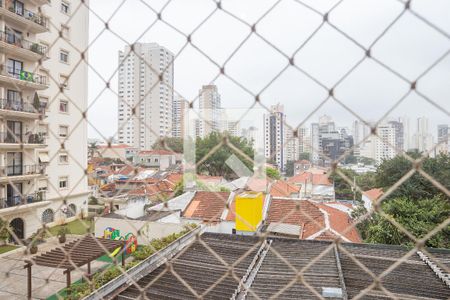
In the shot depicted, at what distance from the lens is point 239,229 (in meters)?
4.71

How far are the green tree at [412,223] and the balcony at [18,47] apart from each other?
224 inches

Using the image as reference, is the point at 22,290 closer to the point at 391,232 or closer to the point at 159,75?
the point at 159,75

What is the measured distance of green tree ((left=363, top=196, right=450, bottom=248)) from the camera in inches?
160

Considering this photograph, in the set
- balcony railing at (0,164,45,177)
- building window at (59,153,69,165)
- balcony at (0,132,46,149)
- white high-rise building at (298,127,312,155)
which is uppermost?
balcony at (0,132,46,149)

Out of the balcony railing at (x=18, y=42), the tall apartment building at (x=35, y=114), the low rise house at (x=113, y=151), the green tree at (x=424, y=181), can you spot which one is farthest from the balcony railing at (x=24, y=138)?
the green tree at (x=424, y=181)

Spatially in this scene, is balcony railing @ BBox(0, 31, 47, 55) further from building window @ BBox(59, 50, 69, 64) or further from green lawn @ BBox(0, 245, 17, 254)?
green lawn @ BBox(0, 245, 17, 254)

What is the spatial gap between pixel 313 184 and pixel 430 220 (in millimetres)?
5069

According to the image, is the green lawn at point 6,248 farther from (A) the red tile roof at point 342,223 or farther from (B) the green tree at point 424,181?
(B) the green tree at point 424,181

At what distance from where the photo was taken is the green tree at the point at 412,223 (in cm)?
406

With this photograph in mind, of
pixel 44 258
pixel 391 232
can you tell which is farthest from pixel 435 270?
pixel 44 258

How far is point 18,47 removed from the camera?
17.0 ft

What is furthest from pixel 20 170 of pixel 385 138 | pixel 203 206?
pixel 385 138

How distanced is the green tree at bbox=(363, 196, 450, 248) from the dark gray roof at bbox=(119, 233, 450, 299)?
112 centimetres

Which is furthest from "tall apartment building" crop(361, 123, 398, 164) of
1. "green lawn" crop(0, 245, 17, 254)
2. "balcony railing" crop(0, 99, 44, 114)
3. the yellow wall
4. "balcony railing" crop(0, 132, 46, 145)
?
"green lawn" crop(0, 245, 17, 254)
